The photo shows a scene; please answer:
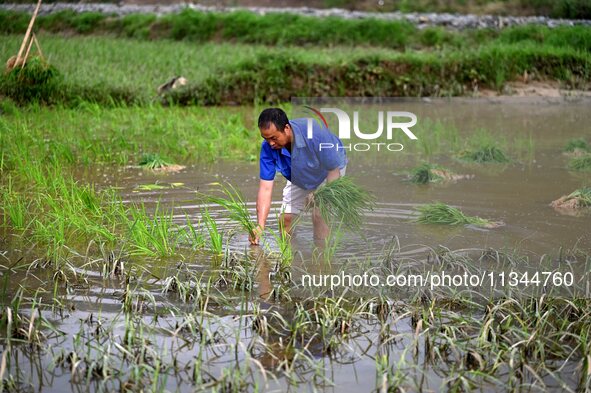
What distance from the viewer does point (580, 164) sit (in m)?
7.50

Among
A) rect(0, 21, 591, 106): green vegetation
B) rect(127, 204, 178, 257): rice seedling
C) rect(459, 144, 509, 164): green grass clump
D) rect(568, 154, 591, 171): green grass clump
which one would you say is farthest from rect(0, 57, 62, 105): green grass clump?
rect(568, 154, 591, 171): green grass clump

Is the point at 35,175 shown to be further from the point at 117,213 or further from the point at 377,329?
the point at 377,329

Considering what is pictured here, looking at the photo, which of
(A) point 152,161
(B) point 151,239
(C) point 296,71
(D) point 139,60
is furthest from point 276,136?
(D) point 139,60

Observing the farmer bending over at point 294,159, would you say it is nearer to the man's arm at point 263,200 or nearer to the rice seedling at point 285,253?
the man's arm at point 263,200

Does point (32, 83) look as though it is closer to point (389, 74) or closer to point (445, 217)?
point (389, 74)

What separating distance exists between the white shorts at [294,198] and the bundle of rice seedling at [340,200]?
9.7 inches

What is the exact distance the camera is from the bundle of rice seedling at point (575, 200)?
609cm

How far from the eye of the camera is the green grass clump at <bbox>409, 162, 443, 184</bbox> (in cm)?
698

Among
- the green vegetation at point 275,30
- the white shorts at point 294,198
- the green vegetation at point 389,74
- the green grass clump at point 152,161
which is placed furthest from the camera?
the green vegetation at point 275,30

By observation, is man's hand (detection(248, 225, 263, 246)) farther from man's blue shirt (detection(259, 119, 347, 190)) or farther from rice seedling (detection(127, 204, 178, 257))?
rice seedling (detection(127, 204, 178, 257))

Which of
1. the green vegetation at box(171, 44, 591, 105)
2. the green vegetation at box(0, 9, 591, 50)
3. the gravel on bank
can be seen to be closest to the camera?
the green vegetation at box(171, 44, 591, 105)

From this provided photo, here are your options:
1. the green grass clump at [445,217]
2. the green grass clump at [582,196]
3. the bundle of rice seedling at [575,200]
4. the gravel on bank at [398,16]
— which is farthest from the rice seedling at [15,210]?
the gravel on bank at [398,16]

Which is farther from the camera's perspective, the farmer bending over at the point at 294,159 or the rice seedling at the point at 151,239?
the rice seedling at the point at 151,239

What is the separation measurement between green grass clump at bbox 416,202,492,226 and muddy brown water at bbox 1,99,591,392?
0.06 m
